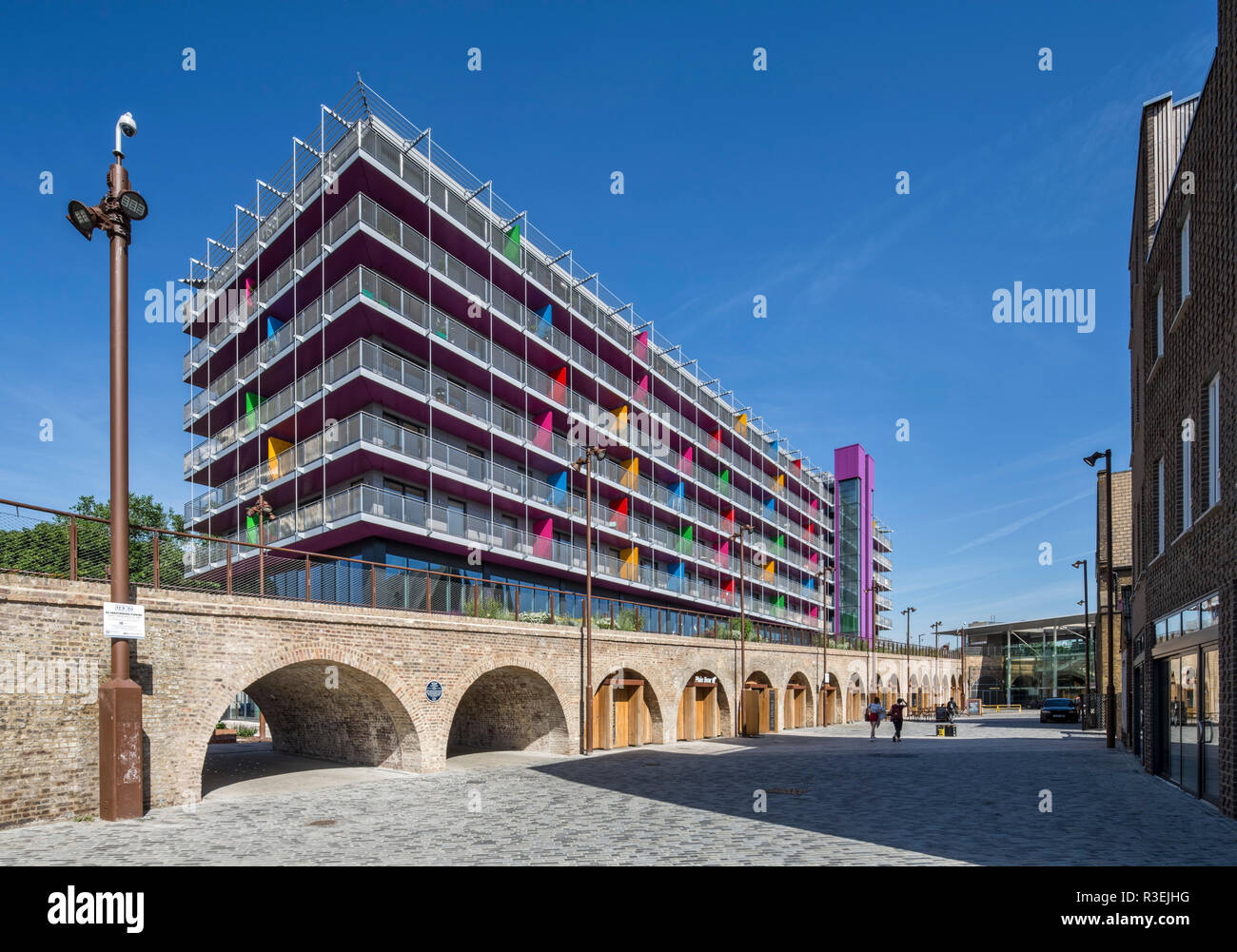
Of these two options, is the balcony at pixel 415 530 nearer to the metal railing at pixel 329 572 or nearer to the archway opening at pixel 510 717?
the metal railing at pixel 329 572

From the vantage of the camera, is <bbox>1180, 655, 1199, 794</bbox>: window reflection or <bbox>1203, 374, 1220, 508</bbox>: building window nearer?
<bbox>1203, 374, 1220, 508</bbox>: building window

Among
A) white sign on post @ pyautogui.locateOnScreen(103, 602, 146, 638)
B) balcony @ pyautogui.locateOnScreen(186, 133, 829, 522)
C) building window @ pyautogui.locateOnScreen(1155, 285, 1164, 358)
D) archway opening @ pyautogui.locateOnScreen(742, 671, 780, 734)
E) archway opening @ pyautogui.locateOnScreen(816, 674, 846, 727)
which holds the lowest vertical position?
archway opening @ pyautogui.locateOnScreen(816, 674, 846, 727)

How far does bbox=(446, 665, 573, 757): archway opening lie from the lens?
2517 centimetres

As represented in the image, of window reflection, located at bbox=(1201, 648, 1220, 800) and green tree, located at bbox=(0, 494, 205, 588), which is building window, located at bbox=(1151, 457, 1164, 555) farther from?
green tree, located at bbox=(0, 494, 205, 588)

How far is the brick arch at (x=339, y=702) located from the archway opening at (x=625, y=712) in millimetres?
7558

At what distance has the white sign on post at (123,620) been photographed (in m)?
13.0

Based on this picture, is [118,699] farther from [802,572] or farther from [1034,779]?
[802,572]

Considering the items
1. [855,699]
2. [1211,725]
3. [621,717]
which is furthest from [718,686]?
[1211,725]

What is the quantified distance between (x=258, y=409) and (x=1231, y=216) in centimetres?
3060

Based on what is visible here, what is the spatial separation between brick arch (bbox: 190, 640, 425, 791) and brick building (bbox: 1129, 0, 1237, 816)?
1609cm

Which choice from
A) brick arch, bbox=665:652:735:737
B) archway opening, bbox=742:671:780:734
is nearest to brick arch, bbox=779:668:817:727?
archway opening, bbox=742:671:780:734

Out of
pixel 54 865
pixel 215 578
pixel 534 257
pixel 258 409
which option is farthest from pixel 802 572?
pixel 54 865

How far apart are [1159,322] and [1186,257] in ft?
12.5
